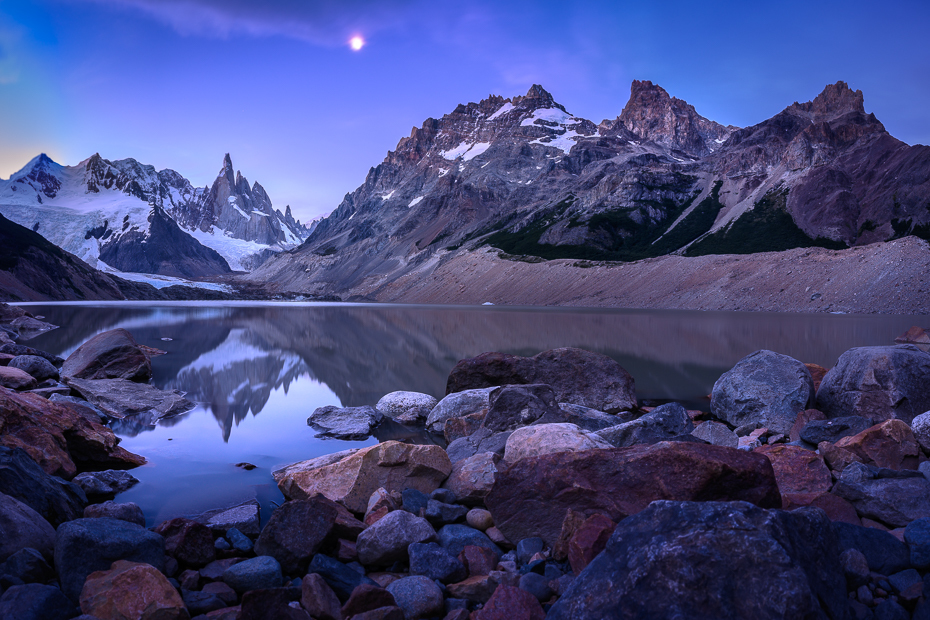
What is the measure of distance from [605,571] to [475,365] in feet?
36.4

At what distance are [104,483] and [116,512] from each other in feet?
5.47

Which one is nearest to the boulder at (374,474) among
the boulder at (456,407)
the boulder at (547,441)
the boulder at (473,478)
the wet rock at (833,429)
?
the boulder at (473,478)

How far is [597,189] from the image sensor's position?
166m

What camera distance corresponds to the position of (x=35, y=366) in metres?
15.4

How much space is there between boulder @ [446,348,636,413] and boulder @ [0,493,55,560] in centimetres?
1030

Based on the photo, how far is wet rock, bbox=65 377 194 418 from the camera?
12.9m

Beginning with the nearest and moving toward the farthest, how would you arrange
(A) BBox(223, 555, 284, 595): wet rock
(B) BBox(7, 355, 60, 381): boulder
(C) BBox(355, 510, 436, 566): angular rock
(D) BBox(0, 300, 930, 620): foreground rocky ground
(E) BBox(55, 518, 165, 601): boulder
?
(D) BBox(0, 300, 930, 620): foreground rocky ground → (E) BBox(55, 518, 165, 601): boulder → (A) BBox(223, 555, 284, 595): wet rock → (C) BBox(355, 510, 436, 566): angular rock → (B) BBox(7, 355, 60, 381): boulder

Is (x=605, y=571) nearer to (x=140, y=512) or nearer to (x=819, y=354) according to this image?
(x=140, y=512)

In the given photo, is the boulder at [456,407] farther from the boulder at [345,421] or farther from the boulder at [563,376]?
the boulder at [563,376]

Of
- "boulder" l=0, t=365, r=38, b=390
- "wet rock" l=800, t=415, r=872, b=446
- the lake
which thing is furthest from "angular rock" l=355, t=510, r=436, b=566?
"boulder" l=0, t=365, r=38, b=390

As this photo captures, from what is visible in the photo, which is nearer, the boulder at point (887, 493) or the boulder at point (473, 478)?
the boulder at point (887, 493)

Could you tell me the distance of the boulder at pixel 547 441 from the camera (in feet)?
24.0

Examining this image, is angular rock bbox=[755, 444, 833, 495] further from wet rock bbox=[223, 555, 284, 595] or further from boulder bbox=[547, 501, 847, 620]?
wet rock bbox=[223, 555, 284, 595]

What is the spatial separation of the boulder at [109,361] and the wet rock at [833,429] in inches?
729
